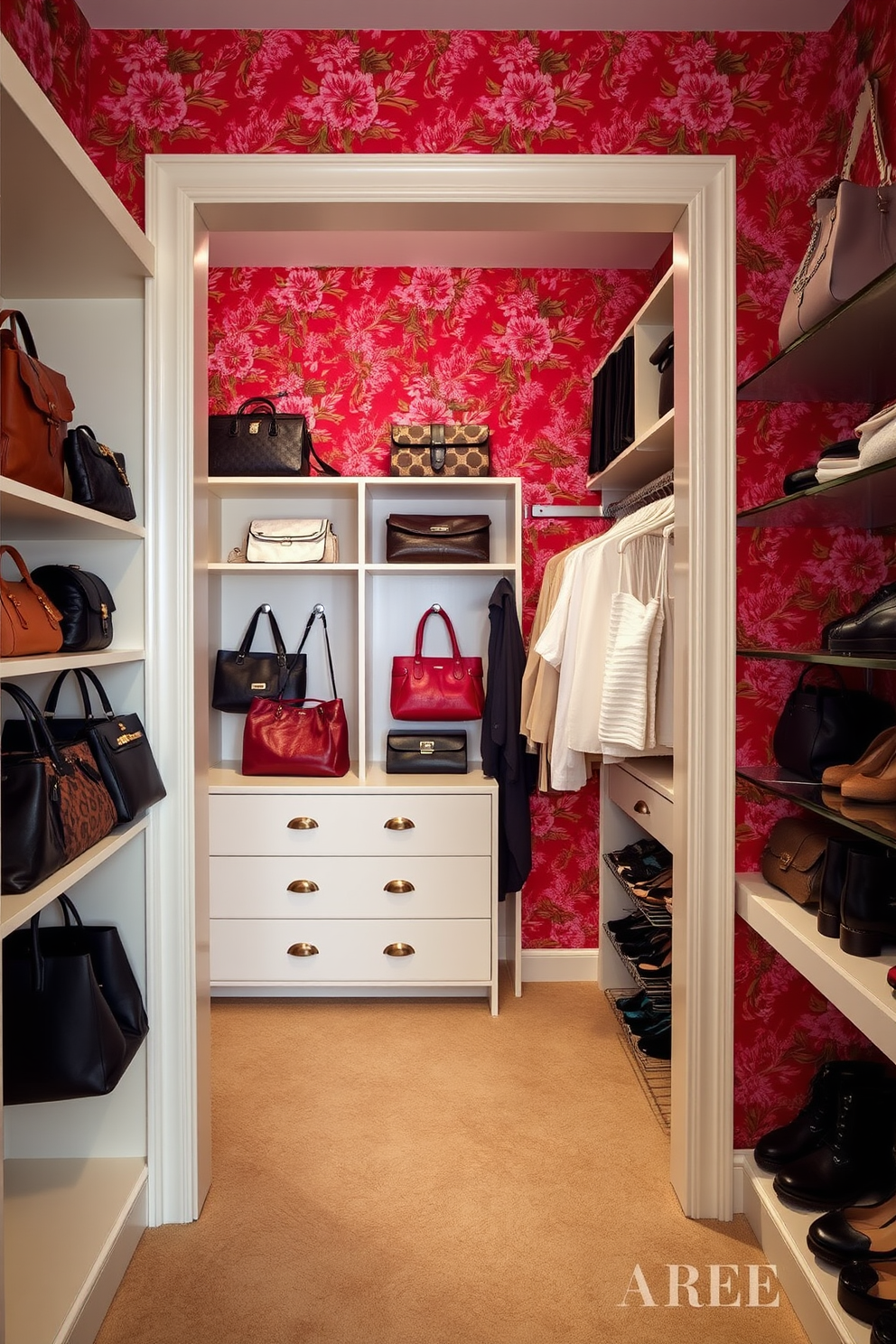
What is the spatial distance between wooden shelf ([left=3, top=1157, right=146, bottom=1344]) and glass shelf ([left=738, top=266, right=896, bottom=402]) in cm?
205

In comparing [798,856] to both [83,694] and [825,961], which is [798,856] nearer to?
[825,961]

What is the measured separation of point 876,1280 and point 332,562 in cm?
253

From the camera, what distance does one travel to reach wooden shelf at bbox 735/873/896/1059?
1359 millimetres

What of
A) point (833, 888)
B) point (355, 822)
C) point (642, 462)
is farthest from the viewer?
point (355, 822)

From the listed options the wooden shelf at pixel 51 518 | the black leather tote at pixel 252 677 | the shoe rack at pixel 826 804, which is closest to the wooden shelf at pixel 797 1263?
the shoe rack at pixel 826 804

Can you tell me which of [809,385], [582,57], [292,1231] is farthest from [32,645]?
[582,57]

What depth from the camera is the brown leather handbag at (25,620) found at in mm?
1394

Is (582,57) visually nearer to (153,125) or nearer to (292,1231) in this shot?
(153,125)

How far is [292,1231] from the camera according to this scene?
1.98 metres

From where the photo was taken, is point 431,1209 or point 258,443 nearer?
point 431,1209

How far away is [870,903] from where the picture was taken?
1552 millimetres

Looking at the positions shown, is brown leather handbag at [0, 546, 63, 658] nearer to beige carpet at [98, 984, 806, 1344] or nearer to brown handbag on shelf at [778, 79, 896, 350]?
beige carpet at [98, 984, 806, 1344]

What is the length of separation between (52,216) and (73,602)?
→ 672mm

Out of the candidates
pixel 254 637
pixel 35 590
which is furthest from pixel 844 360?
pixel 254 637
